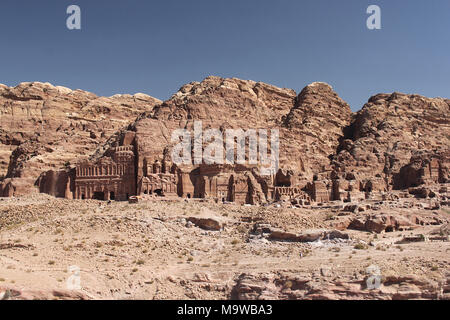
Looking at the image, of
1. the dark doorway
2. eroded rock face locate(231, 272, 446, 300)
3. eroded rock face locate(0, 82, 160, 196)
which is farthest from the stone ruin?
eroded rock face locate(231, 272, 446, 300)

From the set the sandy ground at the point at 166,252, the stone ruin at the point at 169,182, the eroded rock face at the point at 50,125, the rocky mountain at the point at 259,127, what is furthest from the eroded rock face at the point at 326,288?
the eroded rock face at the point at 50,125

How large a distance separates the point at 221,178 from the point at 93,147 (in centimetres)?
2302

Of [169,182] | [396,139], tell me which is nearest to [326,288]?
[169,182]

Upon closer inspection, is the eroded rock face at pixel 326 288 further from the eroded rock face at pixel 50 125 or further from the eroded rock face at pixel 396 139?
the eroded rock face at pixel 396 139

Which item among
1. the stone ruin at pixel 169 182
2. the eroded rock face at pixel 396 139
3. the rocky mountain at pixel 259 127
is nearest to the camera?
the stone ruin at pixel 169 182

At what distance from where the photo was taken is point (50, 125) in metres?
73.2

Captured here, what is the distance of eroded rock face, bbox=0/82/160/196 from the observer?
58500 mm

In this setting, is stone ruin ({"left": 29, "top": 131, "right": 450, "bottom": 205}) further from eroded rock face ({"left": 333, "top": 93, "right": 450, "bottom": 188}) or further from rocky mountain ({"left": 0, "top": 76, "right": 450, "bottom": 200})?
eroded rock face ({"left": 333, "top": 93, "right": 450, "bottom": 188})

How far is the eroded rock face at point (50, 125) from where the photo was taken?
5850cm

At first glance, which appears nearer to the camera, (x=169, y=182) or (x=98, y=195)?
(x=169, y=182)

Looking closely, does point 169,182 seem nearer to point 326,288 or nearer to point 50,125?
point 326,288

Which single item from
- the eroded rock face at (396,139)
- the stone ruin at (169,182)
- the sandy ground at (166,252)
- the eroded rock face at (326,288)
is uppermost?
the eroded rock face at (396,139)

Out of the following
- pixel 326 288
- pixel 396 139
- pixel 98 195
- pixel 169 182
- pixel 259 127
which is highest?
pixel 259 127
